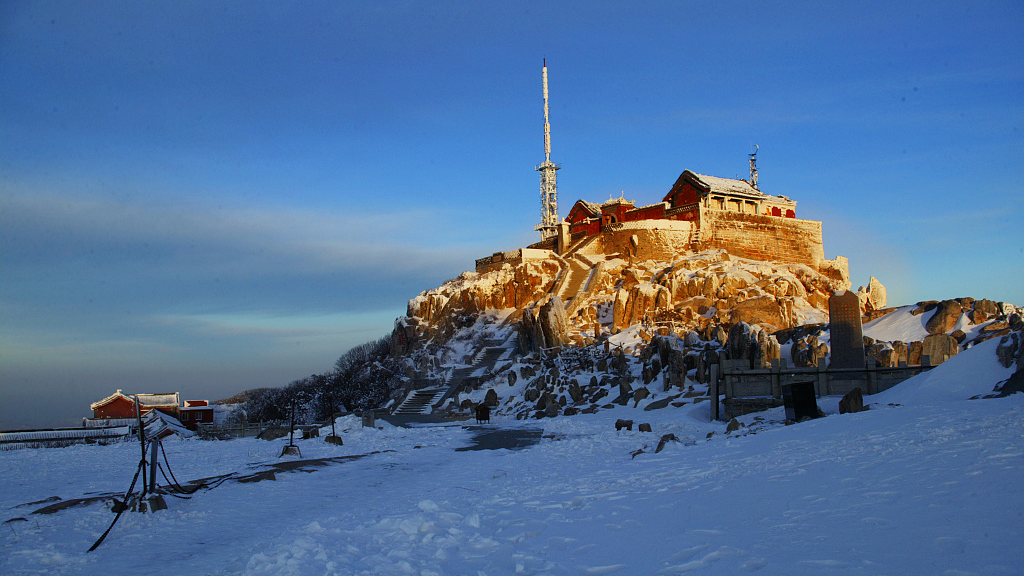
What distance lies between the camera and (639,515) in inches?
275

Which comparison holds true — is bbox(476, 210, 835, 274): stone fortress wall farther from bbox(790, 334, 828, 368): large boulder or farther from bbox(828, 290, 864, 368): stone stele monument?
bbox(828, 290, 864, 368): stone stele monument

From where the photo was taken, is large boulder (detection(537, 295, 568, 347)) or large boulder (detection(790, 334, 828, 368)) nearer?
large boulder (detection(790, 334, 828, 368))

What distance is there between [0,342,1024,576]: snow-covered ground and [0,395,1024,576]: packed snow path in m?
0.03

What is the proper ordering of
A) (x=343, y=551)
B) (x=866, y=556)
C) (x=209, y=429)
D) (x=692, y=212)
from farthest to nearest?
(x=692, y=212)
(x=209, y=429)
(x=343, y=551)
(x=866, y=556)

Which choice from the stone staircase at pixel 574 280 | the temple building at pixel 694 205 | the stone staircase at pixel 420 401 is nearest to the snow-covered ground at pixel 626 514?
the stone staircase at pixel 420 401

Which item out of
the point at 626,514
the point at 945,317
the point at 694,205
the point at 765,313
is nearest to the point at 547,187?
the point at 694,205

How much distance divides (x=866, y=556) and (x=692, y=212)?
1963 inches

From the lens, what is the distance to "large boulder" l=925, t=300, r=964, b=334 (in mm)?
26394

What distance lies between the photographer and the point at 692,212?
172 feet

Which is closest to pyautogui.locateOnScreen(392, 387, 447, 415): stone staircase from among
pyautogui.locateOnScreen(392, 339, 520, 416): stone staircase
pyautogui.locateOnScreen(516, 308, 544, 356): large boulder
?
pyautogui.locateOnScreen(392, 339, 520, 416): stone staircase

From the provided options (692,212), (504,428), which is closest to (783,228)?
(692,212)

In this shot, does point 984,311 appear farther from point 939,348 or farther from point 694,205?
point 694,205

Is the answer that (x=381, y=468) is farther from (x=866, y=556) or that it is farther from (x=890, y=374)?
(x=890, y=374)

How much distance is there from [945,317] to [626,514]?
2475 cm
